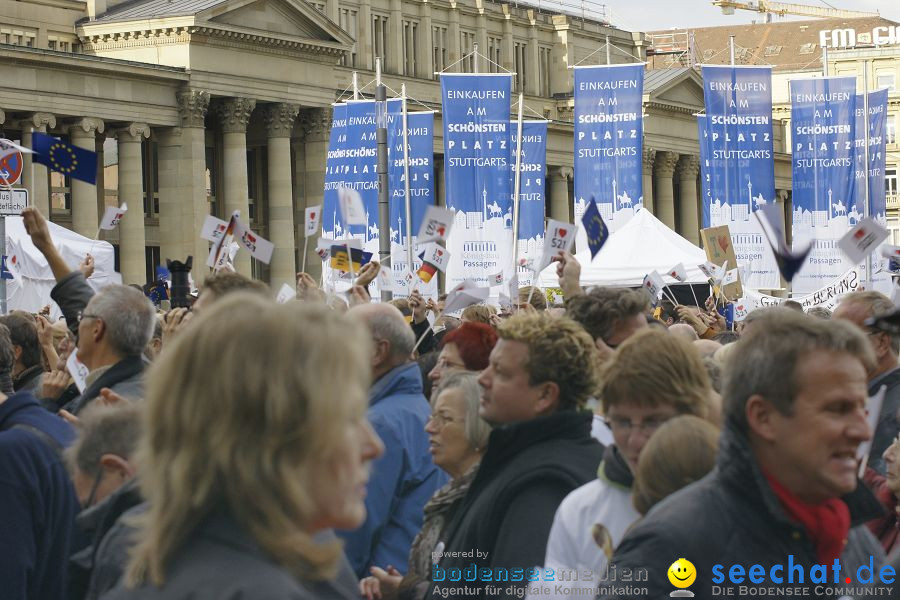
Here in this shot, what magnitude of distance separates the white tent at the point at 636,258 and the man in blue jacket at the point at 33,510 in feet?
89.3

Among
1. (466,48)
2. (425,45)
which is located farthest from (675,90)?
(425,45)

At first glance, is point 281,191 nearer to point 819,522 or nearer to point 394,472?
point 394,472

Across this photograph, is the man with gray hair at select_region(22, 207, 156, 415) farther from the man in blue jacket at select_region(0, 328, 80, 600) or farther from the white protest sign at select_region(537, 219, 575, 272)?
the white protest sign at select_region(537, 219, 575, 272)

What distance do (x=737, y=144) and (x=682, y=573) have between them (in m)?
27.6

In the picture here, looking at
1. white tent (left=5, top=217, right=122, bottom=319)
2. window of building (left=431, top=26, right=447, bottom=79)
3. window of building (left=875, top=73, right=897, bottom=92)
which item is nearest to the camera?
white tent (left=5, top=217, right=122, bottom=319)

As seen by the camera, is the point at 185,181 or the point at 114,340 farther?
the point at 185,181

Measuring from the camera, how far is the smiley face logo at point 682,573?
389 cm

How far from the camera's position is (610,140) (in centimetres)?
3012

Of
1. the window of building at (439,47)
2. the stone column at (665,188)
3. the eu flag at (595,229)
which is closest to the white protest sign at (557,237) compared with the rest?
the eu flag at (595,229)

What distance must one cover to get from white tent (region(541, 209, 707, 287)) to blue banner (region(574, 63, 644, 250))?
2822mm

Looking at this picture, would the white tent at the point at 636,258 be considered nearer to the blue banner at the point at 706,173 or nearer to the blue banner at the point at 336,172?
the blue banner at the point at 706,173

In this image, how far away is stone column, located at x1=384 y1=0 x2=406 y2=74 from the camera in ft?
220

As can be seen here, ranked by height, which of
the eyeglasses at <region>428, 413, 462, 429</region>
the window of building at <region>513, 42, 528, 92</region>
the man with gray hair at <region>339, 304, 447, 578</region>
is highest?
the window of building at <region>513, 42, 528, 92</region>

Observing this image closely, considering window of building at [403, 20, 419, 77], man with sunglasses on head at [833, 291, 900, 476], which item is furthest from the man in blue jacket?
window of building at [403, 20, 419, 77]
